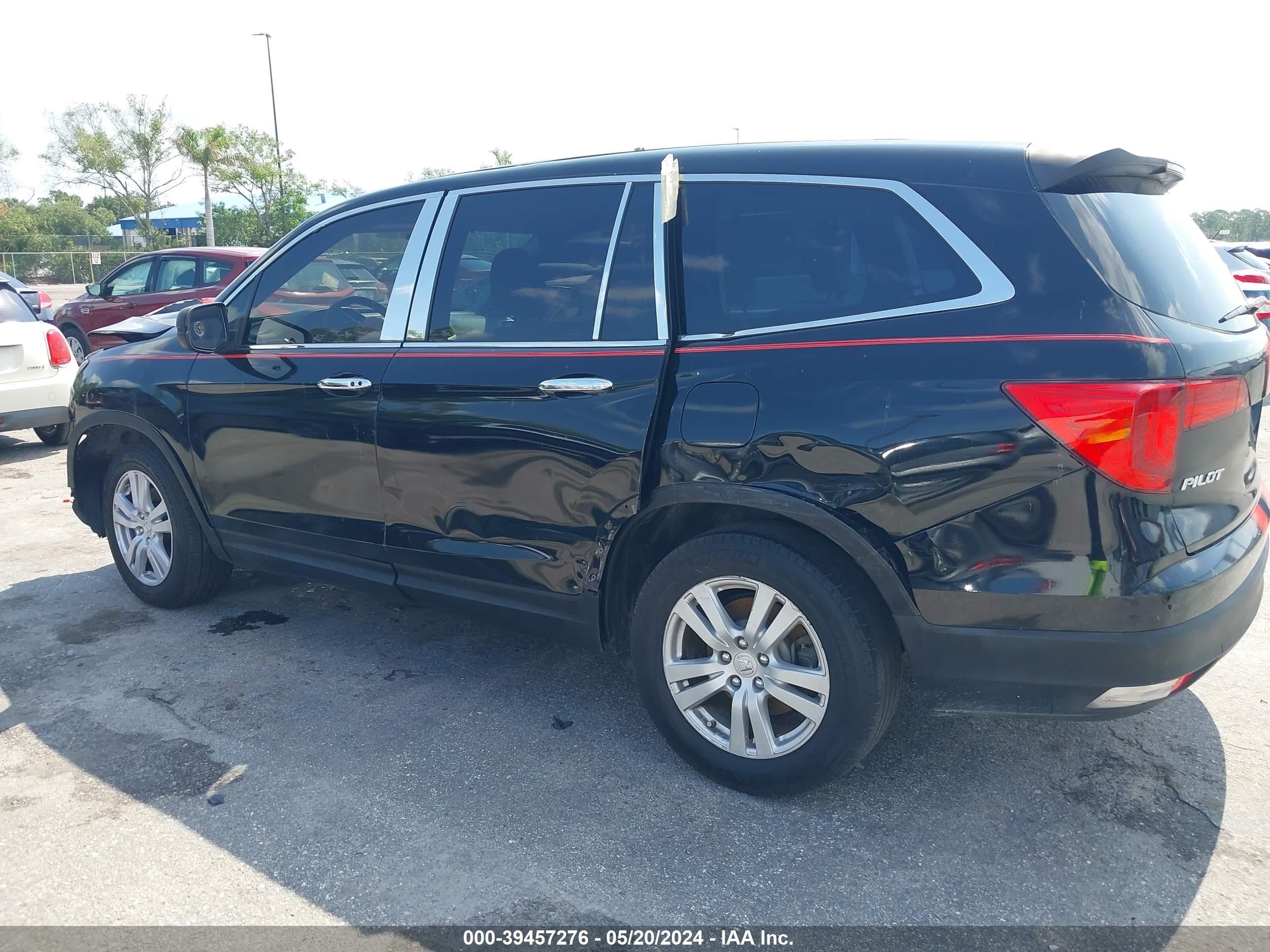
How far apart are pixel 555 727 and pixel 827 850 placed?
116 centimetres

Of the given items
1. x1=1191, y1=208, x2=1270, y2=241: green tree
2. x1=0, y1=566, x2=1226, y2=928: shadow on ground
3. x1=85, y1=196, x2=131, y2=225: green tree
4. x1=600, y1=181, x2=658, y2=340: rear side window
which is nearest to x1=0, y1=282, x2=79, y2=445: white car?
x1=0, y1=566, x2=1226, y2=928: shadow on ground

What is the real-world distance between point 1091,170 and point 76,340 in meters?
13.9

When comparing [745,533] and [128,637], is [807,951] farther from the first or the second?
[128,637]

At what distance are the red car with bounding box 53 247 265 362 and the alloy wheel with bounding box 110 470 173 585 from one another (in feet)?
23.7

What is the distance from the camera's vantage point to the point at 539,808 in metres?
3.17

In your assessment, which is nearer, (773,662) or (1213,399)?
(1213,399)

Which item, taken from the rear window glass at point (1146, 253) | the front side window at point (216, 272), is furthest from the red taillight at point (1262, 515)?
the front side window at point (216, 272)

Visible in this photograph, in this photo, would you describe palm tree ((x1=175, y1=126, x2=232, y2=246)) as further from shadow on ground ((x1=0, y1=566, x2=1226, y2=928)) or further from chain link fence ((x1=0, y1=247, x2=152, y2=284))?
shadow on ground ((x1=0, y1=566, x2=1226, y2=928))

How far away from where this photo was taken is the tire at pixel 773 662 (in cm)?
290

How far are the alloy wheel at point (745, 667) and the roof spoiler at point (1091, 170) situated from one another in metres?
1.36

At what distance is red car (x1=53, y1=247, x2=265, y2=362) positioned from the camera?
469 inches

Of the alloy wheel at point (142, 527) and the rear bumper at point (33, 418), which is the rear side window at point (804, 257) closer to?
the alloy wheel at point (142, 527)

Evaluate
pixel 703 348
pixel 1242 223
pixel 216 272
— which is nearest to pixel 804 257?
pixel 703 348

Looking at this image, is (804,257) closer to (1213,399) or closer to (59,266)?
(1213,399)
